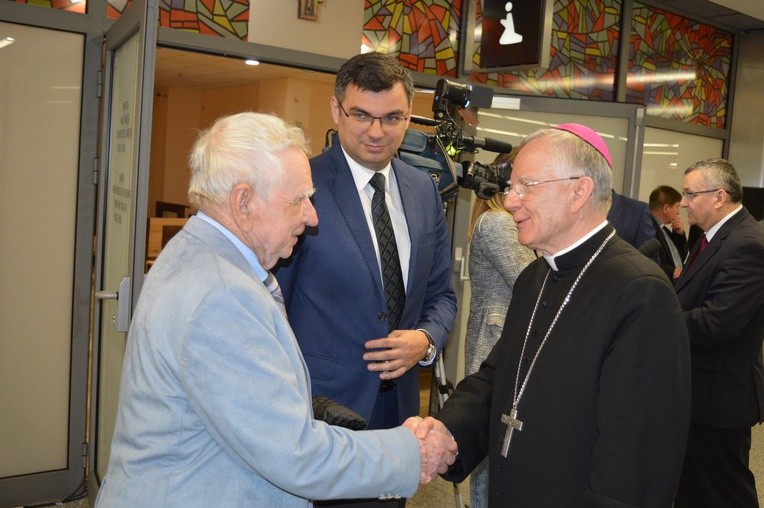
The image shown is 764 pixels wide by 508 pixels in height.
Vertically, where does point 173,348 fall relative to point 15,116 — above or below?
below

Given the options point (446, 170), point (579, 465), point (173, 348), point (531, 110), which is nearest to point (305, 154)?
point (173, 348)

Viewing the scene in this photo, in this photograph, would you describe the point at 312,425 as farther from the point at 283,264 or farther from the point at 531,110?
the point at 531,110

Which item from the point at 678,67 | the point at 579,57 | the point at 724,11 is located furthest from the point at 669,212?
the point at 724,11

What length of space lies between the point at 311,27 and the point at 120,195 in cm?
175

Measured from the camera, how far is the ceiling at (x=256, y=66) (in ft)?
21.7

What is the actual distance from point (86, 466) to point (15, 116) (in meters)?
1.74

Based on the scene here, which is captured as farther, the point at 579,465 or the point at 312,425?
the point at 579,465

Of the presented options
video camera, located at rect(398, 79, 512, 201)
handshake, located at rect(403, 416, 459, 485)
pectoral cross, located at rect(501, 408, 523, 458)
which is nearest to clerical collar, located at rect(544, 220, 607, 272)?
pectoral cross, located at rect(501, 408, 523, 458)

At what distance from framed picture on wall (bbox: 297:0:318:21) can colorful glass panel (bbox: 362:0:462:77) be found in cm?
46

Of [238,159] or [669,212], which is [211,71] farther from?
[238,159]

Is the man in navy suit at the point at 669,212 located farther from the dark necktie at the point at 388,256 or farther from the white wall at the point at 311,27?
the dark necktie at the point at 388,256

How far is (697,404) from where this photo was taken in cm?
331

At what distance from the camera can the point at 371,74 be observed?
2098mm

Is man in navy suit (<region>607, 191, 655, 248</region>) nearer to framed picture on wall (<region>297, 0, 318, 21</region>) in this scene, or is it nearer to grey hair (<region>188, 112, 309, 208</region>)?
framed picture on wall (<region>297, 0, 318, 21</region>)
